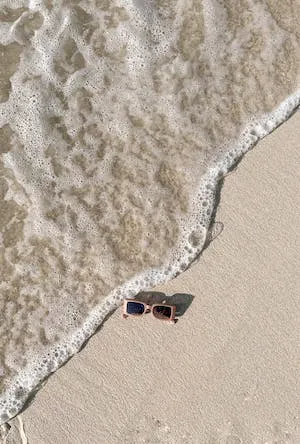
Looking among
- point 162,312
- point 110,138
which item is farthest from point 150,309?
point 110,138

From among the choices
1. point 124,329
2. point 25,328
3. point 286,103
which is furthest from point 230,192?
point 25,328

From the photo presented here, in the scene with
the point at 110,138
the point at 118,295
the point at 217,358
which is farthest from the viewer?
the point at 110,138

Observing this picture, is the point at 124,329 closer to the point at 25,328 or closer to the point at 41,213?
the point at 25,328

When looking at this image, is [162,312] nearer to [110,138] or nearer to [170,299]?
[170,299]

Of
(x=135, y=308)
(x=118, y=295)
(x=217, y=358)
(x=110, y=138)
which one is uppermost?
(x=110, y=138)

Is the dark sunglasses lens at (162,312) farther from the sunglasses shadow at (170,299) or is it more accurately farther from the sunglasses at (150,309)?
the sunglasses shadow at (170,299)

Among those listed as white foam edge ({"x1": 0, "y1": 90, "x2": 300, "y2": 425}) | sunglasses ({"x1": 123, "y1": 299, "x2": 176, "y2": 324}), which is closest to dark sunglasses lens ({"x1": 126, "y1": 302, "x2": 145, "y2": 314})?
sunglasses ({"x1": 123, "y1": 299, "x2": 176, "y2": 324})

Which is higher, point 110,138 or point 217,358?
point 110,138
